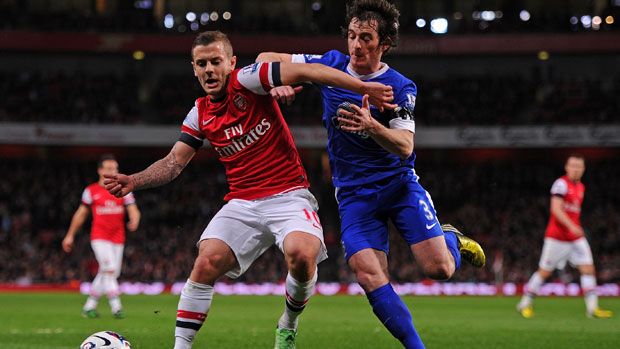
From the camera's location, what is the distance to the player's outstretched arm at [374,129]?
570 centimetres

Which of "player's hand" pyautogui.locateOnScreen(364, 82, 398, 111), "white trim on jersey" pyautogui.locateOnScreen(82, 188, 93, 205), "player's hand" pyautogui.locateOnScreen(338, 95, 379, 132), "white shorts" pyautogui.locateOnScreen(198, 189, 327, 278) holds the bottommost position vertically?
"white trim on jersey" pyautogui.locateOnScreen(82, 188, 93, 205)

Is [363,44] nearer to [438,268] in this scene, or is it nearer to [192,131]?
[192,131]

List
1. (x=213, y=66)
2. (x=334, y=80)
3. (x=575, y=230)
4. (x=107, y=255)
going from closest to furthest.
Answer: (x=334, y=80) < (x=213, y=66) < (x=575, y=230) < (x=107, y=255)

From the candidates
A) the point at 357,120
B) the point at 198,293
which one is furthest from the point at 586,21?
the point at 198,293

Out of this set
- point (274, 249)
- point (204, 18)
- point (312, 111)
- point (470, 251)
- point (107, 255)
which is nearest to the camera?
point (470, 251)

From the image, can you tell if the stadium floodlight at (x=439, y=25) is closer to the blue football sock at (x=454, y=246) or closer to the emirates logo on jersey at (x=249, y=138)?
the blue football sock at (x=454, y=246)

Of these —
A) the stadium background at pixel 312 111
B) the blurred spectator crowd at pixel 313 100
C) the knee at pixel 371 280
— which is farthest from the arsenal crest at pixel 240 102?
the blurred spectator crowd at pixel 313 100

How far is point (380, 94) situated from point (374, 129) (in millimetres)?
239

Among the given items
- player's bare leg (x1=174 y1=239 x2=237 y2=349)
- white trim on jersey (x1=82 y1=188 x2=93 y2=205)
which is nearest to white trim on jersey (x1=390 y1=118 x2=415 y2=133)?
player's bare leg (x1=174 y1=239 x2=237 y2=349)

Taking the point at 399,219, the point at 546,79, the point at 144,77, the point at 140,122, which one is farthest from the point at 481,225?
the point at 399,219

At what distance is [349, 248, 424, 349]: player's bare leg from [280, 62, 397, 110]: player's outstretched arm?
1.17 meters

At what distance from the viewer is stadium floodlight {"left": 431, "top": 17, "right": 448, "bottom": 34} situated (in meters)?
36.2

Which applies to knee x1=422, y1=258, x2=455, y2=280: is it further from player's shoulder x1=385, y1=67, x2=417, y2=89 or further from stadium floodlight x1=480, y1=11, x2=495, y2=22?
stadium floodlight x1=480, y1=11, x2=495, y2=22

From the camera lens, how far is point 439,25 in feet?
121
